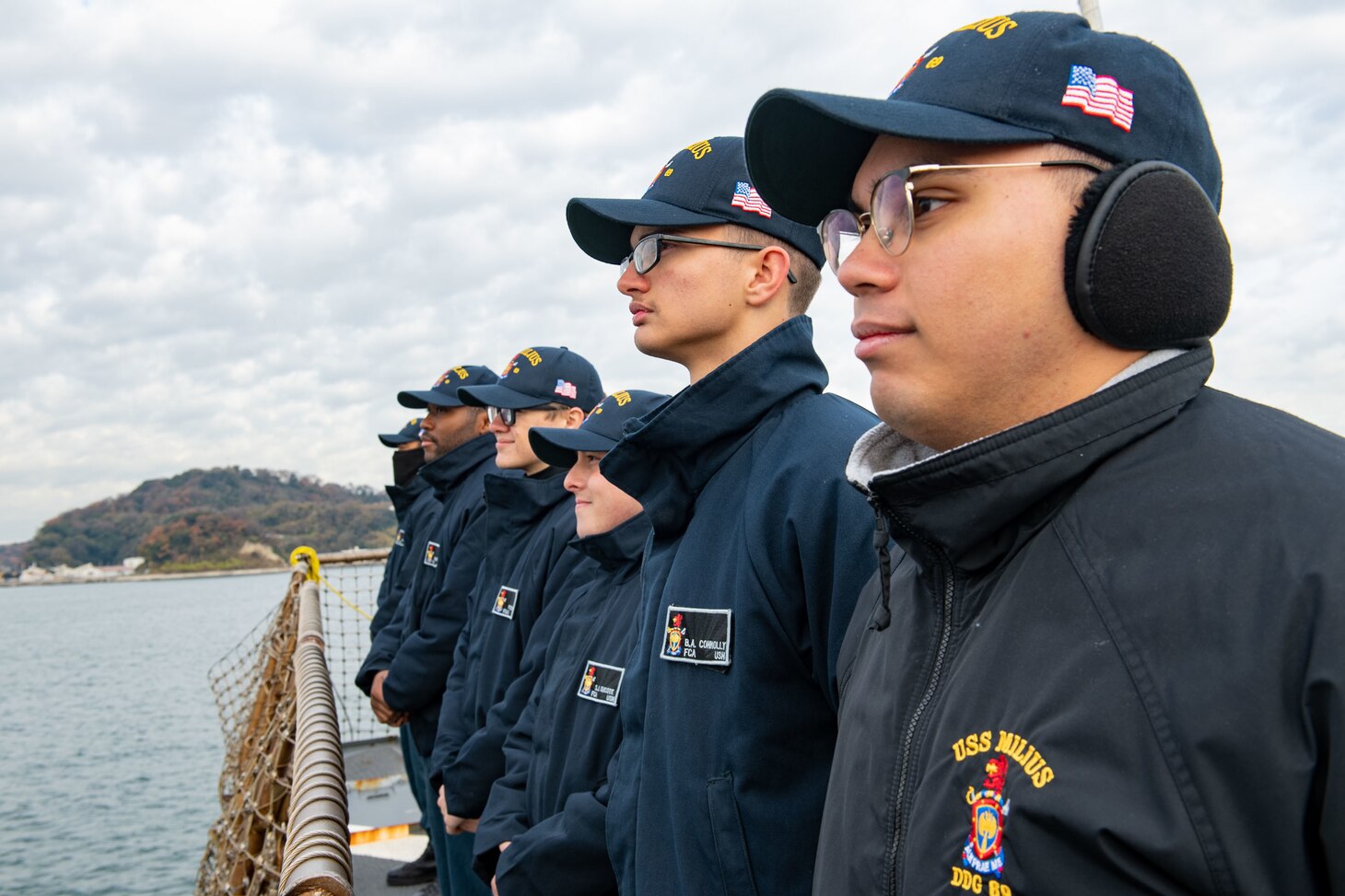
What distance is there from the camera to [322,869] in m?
2.13

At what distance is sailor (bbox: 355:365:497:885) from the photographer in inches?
209

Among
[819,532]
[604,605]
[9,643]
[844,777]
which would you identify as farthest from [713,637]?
[9,643]

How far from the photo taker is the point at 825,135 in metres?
1.55

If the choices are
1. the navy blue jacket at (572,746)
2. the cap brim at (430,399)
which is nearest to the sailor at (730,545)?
the navy blue jacket at (572,746)

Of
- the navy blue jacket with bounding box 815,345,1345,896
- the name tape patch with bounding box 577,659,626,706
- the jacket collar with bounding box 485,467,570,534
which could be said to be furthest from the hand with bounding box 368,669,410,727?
the navy blue jacket with bounding box 815,345,1345,896

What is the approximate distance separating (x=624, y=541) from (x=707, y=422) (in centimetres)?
112

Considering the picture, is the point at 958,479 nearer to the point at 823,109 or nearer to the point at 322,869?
the point at 823,109

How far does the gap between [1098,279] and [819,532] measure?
3.24 feet

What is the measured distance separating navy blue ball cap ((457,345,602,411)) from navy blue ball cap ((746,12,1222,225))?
3.68 metres

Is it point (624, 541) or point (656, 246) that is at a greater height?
point (656, 246)

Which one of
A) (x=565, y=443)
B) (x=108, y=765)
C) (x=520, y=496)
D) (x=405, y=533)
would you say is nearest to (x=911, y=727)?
A: (x=565, y=443)

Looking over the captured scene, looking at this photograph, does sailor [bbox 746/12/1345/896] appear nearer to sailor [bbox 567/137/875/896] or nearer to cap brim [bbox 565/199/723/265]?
sailor [bbox 567/137/875/896]

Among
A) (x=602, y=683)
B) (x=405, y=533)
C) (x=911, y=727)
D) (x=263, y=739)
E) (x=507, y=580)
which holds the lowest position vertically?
(x=263, y=739)

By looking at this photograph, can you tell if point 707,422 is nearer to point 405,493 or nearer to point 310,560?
point 405,493
